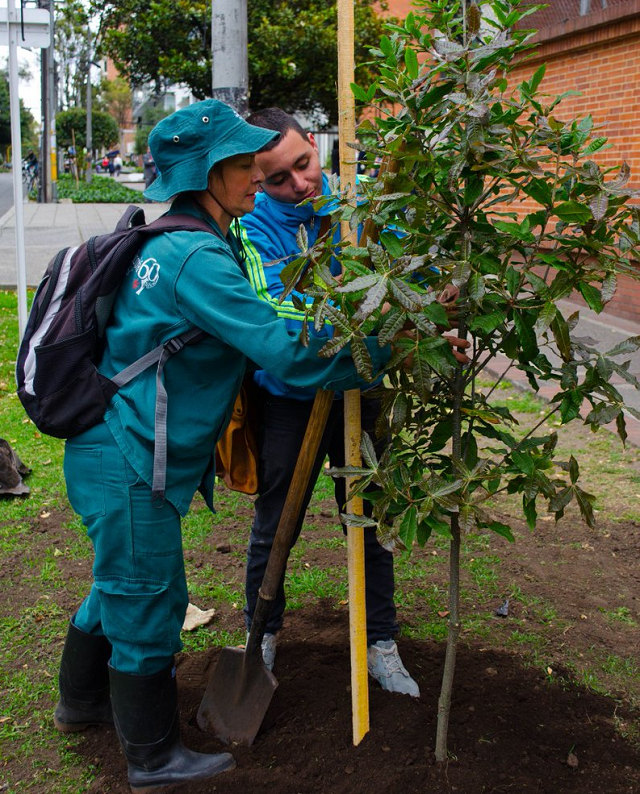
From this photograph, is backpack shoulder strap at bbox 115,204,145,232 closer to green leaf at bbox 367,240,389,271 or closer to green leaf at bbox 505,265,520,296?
green leaf at bbox 367,240,389,271

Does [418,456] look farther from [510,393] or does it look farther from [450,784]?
[510,393]

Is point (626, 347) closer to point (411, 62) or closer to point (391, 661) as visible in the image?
point (411, 62)

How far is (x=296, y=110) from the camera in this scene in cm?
2097

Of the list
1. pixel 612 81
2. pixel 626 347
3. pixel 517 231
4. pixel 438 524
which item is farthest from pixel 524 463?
pixel 612 81

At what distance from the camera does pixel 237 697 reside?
2916 millimetres

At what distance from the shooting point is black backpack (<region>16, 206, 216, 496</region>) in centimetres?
235

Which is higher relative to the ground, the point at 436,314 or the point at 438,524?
the point at 436,314

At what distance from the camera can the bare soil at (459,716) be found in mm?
2607

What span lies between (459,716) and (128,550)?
1257 mm

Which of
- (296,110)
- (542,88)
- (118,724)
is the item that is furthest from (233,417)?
(296,110)

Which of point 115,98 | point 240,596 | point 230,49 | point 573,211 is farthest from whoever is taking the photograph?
point 115,98

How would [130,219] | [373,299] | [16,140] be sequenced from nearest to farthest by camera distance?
[373,299]
[130,219]
[16,140]

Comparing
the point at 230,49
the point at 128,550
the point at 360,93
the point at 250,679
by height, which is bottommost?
the point at 250,679

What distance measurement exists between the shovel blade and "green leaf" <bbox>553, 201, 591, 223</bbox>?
69.1 inches
